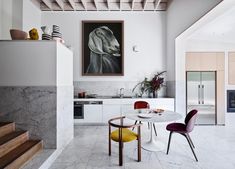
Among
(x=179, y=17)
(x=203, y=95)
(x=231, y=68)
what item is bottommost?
(x=203, y=95)

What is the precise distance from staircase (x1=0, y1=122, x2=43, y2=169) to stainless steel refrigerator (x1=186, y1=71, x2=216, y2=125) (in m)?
4.67

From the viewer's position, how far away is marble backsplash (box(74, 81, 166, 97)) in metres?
5.47

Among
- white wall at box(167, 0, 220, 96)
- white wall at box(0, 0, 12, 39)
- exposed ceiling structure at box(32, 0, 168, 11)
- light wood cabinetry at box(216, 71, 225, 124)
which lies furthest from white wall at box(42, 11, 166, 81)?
light wood cabinetry at box(216, 71, 225, 124)

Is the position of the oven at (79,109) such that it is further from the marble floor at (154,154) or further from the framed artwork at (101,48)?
the framed artwork at (101,48)

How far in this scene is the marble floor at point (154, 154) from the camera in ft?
8.74

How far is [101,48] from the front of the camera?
5.43 meters

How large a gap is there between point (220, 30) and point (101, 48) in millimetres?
3549

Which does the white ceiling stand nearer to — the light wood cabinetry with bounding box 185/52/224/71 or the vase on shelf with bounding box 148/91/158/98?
the light wood cabinetry with bounding box 185/52/224/71

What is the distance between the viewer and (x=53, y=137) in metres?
2.98

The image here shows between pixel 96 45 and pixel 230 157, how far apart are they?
4.48 meters

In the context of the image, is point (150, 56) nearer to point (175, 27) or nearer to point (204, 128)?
point (175, 27)

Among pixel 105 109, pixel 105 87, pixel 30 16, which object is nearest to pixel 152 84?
pixel 105 87

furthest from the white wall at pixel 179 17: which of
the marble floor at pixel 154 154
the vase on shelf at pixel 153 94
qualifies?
the marble floor at pixel 154 154

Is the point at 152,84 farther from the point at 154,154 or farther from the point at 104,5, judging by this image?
the point at 104,5
